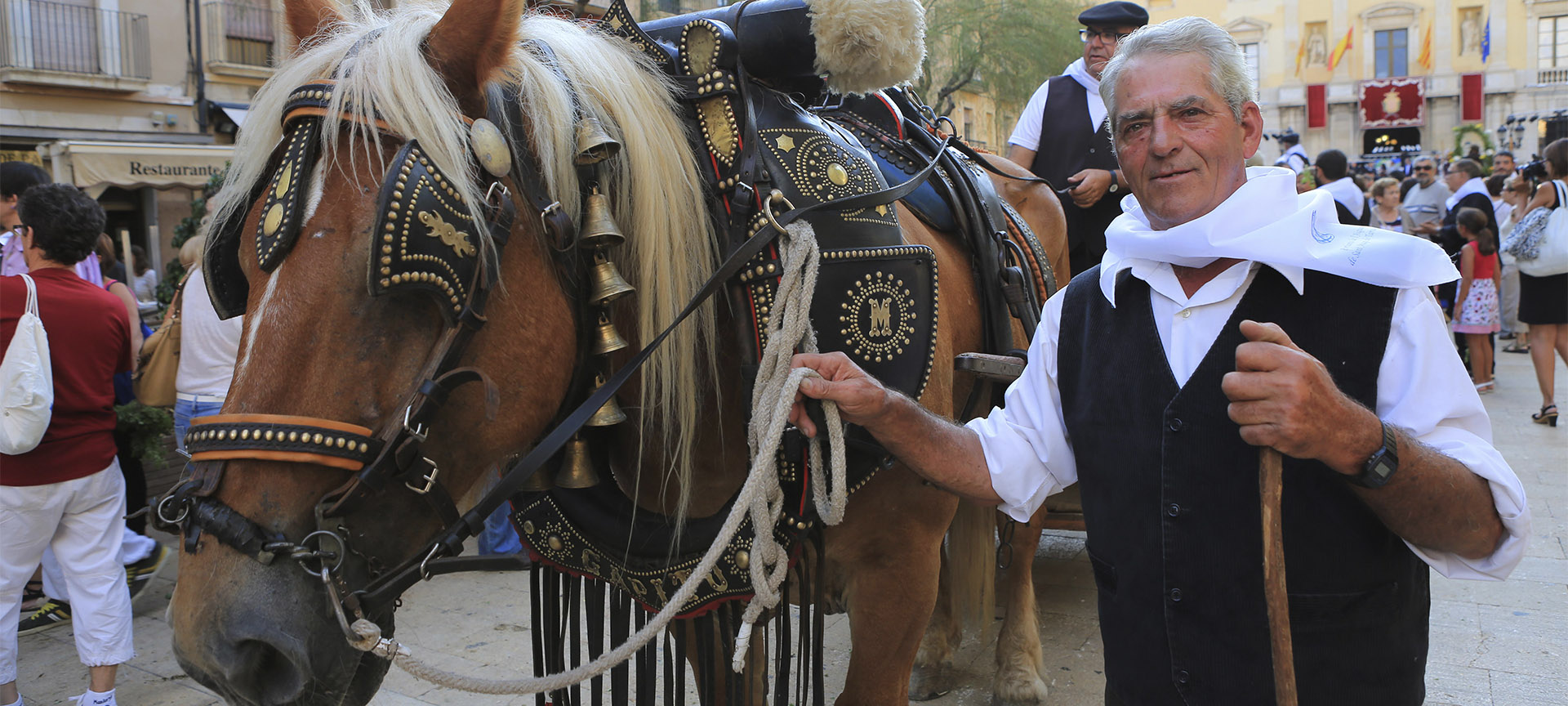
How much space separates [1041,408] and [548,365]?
2.68 feet

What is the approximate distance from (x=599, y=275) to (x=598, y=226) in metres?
0.08

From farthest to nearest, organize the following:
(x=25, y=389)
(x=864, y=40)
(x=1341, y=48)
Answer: (x=1341, y=48) < (x=25, y=389) < (x=864, y=40)

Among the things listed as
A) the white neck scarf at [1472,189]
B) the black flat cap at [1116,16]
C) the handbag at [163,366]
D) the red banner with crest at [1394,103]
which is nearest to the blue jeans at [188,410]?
the handbag at [163,366]

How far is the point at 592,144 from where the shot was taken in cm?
151

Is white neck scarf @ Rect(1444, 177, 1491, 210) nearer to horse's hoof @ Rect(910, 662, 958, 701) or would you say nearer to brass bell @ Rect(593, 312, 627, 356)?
horse's hoof @ Rect(910, 662, 958, 701)

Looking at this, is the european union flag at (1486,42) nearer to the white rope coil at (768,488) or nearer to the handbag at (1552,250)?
the handbag at (1552,250)

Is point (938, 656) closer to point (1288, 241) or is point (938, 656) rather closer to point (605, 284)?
point (605, 284)

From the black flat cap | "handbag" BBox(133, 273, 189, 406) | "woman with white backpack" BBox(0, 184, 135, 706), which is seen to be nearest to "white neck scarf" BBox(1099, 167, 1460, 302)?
the black flat cap

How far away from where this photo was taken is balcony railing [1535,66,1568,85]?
130 feet

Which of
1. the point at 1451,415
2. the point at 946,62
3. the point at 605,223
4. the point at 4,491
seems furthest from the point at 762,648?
the point at 946,62

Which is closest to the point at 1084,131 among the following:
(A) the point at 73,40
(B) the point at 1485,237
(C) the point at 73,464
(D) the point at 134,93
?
(C) the point at 73,464

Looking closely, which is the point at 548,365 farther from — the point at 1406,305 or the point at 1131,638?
the point at 1406,305

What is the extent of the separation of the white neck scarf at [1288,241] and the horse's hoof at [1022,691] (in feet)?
6.96

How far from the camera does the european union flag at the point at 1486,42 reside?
40.5m
